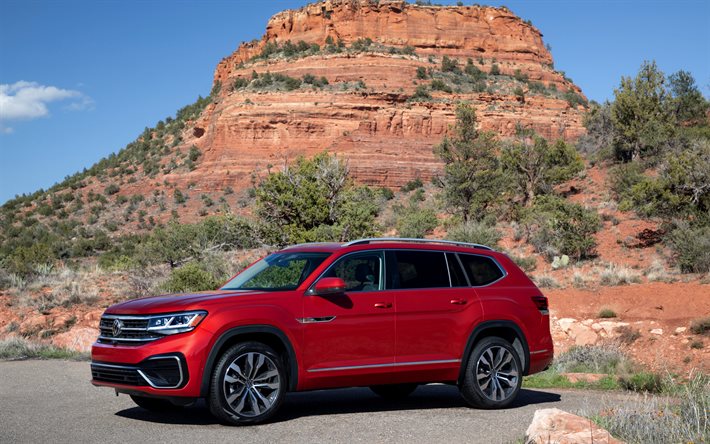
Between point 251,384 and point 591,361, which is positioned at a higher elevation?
point 251,384

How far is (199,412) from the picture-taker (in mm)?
8742

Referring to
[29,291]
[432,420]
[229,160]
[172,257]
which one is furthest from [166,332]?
[229,160]

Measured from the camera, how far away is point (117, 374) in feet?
25.5

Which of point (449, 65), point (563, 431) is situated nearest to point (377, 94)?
point (449, 65)

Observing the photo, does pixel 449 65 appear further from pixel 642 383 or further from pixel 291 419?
pixel 291 419

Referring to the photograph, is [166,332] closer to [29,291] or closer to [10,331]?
[10,331]

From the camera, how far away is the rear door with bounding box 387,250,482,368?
8.66 metres

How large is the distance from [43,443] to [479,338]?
4867 millimetres

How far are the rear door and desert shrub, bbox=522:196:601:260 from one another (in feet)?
72.0

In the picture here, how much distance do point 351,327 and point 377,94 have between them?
223 feet

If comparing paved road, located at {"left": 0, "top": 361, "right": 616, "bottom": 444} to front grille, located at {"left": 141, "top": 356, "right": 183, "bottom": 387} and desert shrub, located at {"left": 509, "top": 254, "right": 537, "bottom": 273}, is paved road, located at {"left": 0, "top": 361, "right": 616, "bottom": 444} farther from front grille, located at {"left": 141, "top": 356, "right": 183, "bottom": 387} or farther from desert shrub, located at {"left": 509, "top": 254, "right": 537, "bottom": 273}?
desert shrub, located at {"left": 509, "top": 254, "right": 537, "bottom": 273}

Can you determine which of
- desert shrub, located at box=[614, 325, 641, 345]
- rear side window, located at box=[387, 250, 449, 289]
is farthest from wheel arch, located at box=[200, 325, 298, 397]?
desert shrub, located at box=[614, 325, 641, 345]

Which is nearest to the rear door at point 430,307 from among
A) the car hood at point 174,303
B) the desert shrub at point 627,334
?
the car hood at point 174,303

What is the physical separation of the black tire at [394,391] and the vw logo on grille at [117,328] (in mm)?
3403
